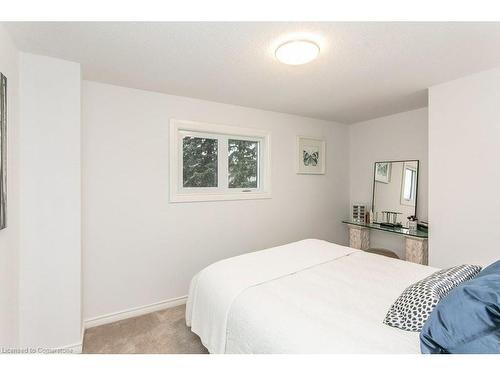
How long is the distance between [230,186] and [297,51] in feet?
6.08

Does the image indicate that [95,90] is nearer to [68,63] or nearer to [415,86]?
[68,63]

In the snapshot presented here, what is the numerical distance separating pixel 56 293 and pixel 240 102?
2488mm

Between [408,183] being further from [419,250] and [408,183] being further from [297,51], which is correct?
[297,51]

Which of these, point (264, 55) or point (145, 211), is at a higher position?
point (264, 55)

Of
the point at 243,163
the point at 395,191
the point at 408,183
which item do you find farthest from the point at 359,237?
the point at 243,163

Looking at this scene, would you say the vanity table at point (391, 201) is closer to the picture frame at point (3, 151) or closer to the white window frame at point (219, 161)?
the white window frame at point (219, 161)

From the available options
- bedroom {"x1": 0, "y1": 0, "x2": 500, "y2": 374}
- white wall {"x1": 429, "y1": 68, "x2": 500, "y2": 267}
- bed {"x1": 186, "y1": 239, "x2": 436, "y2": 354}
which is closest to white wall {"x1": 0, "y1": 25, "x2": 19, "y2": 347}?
bedroom {"x1": 0, "y1": 0, "x2": 500, "y2": 374}

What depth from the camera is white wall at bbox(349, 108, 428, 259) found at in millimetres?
3227

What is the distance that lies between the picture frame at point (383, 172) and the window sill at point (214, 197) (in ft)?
5.48

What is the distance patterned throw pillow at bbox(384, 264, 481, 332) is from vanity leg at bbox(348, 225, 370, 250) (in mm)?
2270

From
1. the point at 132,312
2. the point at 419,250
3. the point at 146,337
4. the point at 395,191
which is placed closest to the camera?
the point at 146,337

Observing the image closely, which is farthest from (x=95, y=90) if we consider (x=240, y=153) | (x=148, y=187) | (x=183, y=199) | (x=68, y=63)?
(x=240, y=153)

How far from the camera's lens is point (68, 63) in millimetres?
1931

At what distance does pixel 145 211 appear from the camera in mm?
2607
